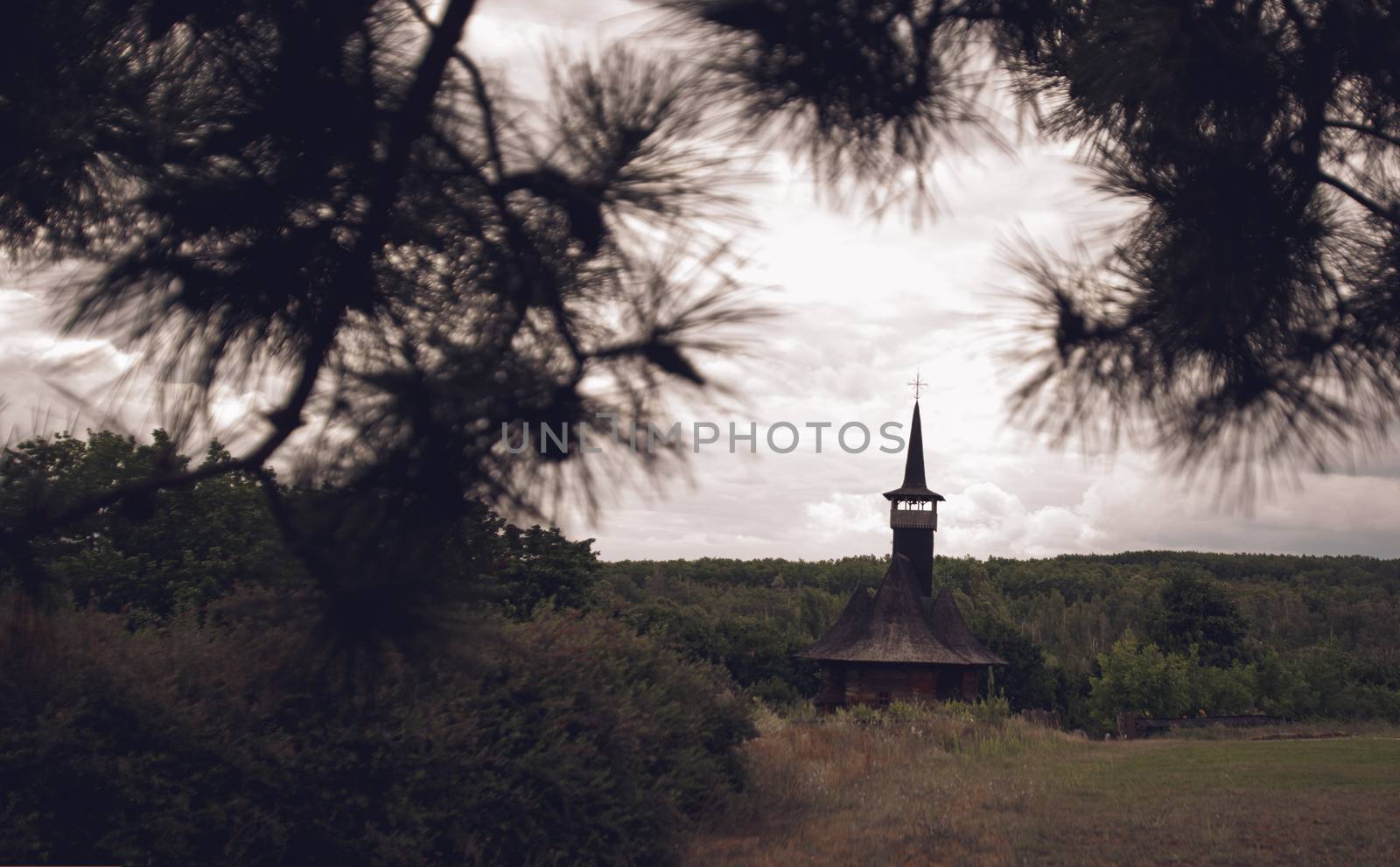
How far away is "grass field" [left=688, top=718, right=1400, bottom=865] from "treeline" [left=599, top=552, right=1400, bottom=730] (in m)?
2.61

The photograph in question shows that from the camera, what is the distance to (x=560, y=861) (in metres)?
9.30

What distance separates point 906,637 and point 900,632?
15.7 inches

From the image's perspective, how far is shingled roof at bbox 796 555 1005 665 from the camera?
42.1m

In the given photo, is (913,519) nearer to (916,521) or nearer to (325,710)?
(916,521)

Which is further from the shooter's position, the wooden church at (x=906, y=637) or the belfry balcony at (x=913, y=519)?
the belfry balcony at (x=913, y=519)

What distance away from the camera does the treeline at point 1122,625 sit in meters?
36.6

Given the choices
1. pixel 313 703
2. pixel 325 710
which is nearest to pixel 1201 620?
pixel 325 710

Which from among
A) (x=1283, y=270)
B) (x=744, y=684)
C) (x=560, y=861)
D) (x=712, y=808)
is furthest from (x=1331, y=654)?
(x=1283, y=270)

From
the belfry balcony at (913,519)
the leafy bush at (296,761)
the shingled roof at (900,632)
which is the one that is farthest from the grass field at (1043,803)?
the belfry balcony at (913,519)

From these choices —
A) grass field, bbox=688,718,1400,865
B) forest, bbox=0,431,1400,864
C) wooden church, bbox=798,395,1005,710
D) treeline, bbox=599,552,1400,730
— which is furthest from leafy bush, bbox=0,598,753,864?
wooden church, bbox=798,395,1005,710

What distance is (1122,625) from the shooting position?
287 ft

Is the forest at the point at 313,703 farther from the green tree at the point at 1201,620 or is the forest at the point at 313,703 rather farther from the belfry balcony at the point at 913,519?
the green tree at the point at 1201,620

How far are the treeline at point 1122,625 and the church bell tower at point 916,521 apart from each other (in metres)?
2.88

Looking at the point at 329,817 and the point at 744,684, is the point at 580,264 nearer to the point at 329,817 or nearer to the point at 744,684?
the point at 329,817
